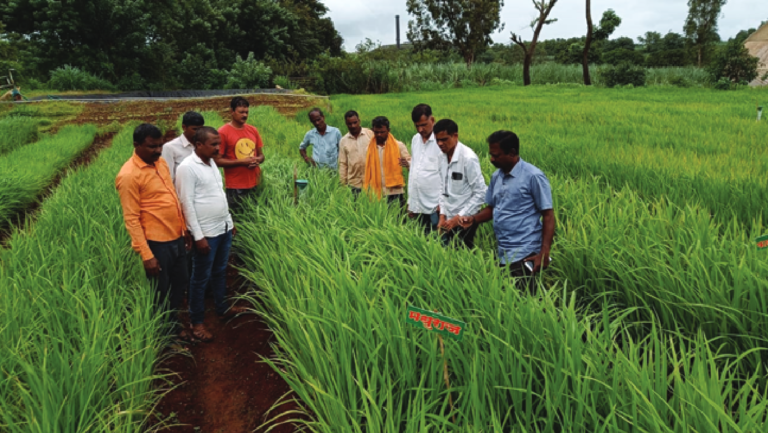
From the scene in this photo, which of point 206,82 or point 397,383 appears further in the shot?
point 206,82

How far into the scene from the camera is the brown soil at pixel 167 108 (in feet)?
48.4

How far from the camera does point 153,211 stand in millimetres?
2656

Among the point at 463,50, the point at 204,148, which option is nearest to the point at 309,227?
the point at 204,148

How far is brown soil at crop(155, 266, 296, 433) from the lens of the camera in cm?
225

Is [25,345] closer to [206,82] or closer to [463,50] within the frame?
[206,82]

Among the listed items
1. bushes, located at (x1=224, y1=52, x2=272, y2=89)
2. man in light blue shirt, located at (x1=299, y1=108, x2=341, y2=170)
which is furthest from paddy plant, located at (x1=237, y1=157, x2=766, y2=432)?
bushes, located at (x1=224, y1=52, x2=272, y2=89)

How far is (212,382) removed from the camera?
8.63 ft

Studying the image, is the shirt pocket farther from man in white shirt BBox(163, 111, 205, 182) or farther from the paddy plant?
man in white shirt BBox(163, 111, 205, 182)

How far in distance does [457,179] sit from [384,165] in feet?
3.70

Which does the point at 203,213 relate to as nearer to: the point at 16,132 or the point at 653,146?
the point at 653,146

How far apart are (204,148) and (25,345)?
1450mm

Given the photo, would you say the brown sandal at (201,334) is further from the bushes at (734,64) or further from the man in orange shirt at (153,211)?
the bushes at (734,64)

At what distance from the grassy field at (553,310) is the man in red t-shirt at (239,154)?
268 millimetres

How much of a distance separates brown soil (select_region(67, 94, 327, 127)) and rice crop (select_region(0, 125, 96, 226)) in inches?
168
